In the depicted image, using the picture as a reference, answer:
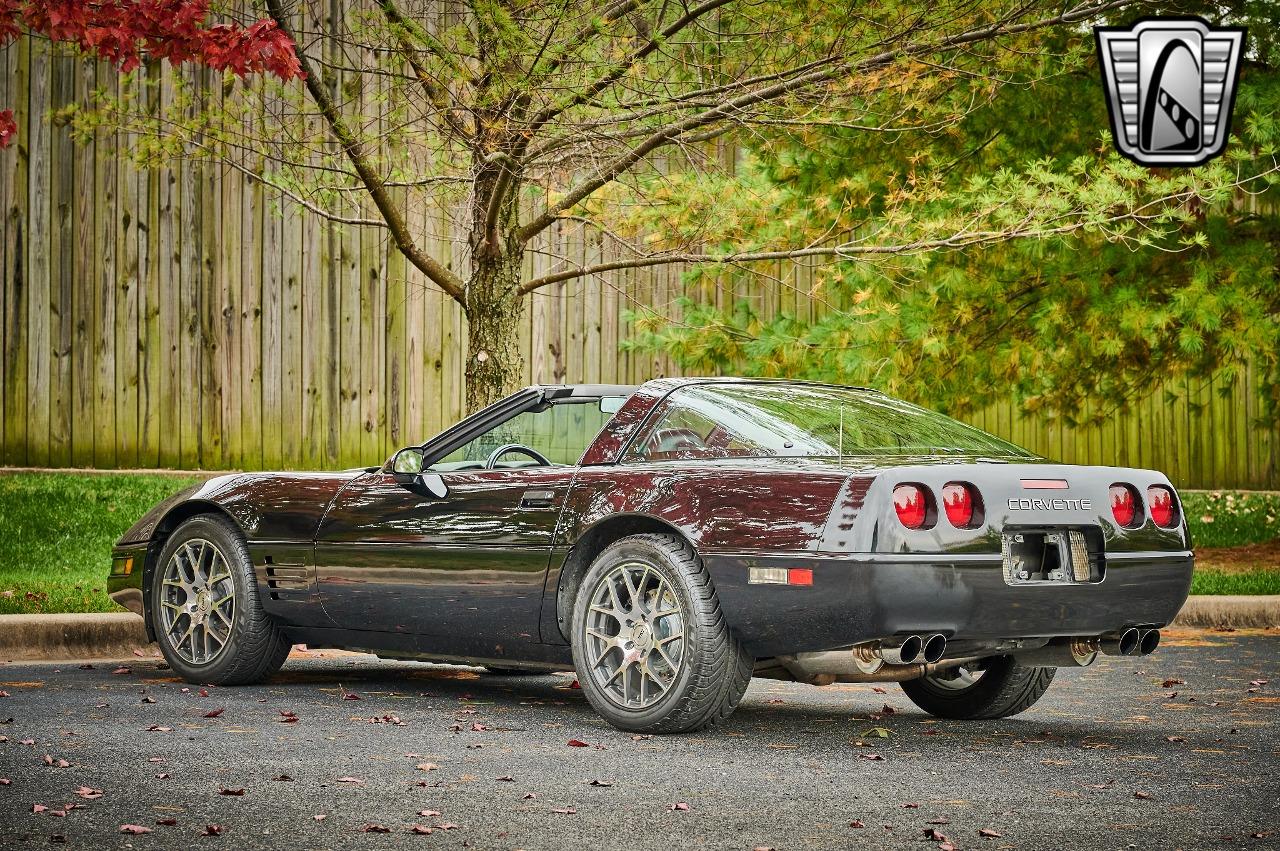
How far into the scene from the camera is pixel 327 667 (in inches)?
322

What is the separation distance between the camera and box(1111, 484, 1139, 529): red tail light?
5.83m

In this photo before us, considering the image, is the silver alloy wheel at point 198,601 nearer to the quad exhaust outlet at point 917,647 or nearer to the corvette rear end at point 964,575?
the corvette rear end at point 964,575

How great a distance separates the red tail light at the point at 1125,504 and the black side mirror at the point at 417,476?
257cm

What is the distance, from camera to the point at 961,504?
5453 mm

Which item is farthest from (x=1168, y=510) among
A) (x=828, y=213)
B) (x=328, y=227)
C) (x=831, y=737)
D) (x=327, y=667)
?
(x=328, y=227)

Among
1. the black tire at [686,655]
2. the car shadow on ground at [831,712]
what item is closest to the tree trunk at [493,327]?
the car shadow on ground at [831,712]

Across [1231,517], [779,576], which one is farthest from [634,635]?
[1231,517]

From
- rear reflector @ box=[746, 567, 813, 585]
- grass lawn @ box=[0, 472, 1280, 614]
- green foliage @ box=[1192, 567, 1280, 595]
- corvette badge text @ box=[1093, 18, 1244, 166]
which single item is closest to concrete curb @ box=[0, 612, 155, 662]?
grass lawn @ box=[0, 472, 1280, 614]

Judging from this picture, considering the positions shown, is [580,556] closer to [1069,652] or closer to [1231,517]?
[1069,652]

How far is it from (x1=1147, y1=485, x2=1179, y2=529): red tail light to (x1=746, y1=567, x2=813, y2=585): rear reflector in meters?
1.37

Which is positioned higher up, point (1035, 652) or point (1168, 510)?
point (1168, 510)

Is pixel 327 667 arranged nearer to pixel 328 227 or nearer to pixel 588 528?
pixel 588 528

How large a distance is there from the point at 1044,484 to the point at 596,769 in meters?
1.79

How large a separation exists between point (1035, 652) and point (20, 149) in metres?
8.95
